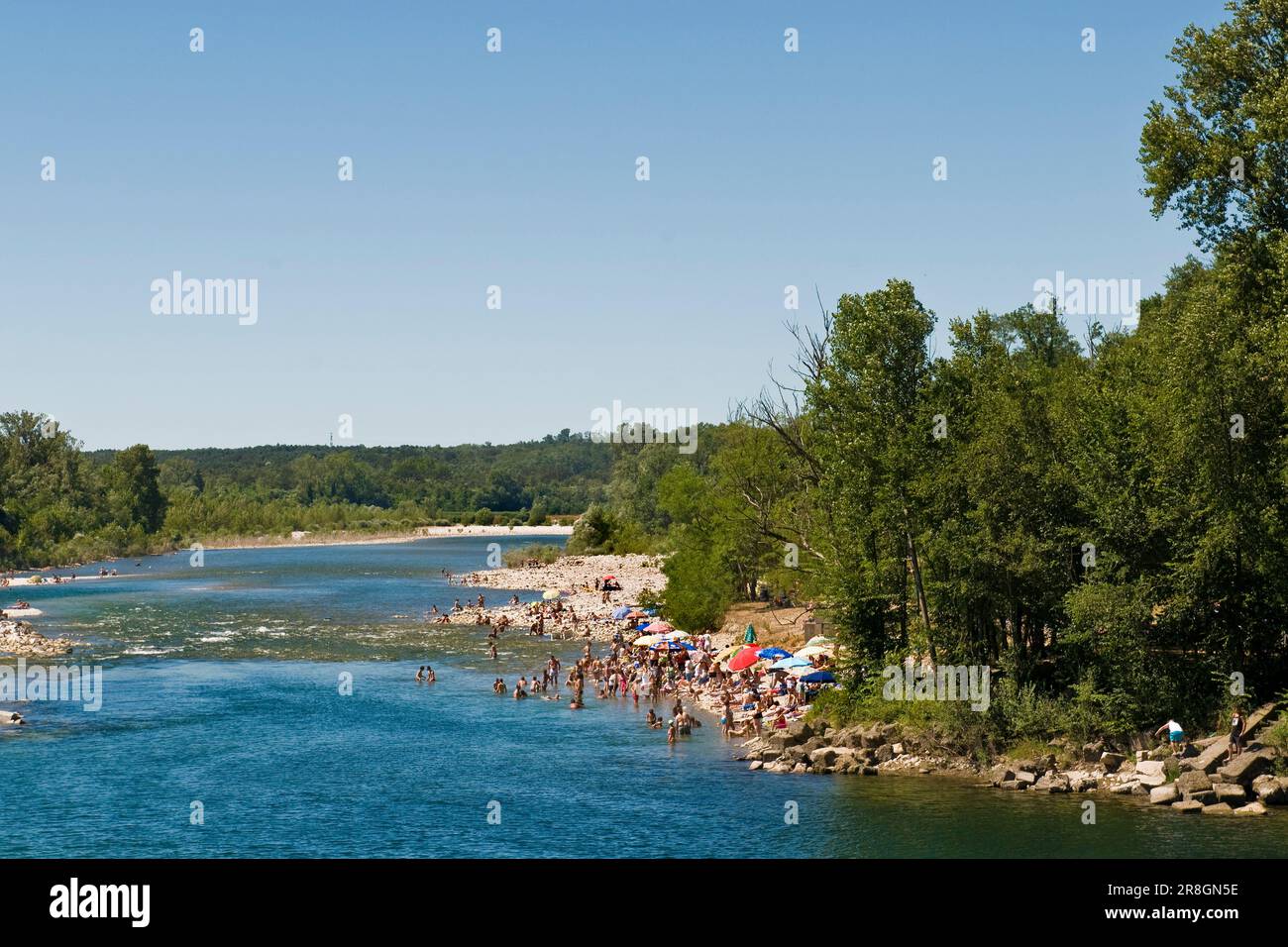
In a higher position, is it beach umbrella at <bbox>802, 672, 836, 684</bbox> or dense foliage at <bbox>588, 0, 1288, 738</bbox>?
dense foliage at <bbox>588, 0, 1288, 738</bbox>

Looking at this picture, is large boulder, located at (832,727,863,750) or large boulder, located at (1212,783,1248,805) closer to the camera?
large boulder, located at (1212,783,1248,805)

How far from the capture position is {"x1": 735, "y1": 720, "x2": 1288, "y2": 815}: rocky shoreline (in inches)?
1479

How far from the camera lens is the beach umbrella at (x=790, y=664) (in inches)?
2279

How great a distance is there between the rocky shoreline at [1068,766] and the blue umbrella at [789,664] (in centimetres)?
669

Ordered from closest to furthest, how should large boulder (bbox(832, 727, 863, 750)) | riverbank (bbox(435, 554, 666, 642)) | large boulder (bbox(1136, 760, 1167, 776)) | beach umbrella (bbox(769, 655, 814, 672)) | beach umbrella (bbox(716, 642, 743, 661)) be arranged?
1. large boulder (bbox(1136, 760, 1167, 776))
2. large boulder (bbox(832, 727, 863, 750))
3. beach umbrella (bbox(769, 655, 814, 672))
4. beach umbrella (bbox(716, 642, 743, 661))
5. riverbank (bbox(435, 554, 666, 642))

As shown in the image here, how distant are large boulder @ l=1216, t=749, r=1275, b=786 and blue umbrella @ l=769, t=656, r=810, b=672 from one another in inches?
869

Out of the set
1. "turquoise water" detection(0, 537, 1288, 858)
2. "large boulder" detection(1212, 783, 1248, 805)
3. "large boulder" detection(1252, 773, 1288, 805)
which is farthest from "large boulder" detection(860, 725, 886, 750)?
"large boulder" detection(1252, 773, 1288, 805)

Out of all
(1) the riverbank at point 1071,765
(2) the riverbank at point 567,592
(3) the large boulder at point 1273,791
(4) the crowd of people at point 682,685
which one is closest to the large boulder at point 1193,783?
(1) the riverbank at point 1071,765

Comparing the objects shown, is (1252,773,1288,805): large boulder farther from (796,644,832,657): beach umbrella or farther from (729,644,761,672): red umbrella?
(729,644,761,672): red umbrella

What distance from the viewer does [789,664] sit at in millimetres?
58938

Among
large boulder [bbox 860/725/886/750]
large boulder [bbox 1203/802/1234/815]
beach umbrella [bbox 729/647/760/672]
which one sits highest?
beach umbrella [bbox 729/647/760/672]

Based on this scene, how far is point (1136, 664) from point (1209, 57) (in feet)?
76.6

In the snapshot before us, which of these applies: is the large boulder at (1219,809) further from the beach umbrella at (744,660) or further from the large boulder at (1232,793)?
the beach umbrella at (744,660)
